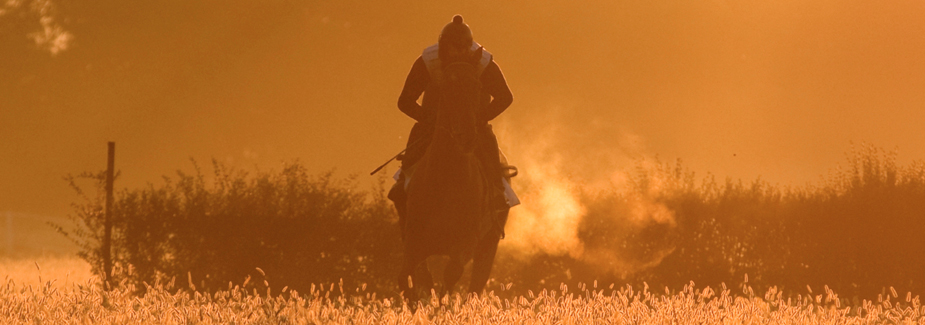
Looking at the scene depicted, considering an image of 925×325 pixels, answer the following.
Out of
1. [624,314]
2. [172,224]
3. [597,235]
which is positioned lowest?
[624,314]

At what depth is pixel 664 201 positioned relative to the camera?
15133mm

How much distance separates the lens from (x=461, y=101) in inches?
352

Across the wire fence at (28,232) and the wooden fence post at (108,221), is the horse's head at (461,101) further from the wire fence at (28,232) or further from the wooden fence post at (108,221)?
the wire fence at (28,232)

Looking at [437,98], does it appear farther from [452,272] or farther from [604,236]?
[604,236]

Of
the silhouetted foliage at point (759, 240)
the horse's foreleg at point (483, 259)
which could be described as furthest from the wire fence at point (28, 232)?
the horse's foreleg at point (483, 259)

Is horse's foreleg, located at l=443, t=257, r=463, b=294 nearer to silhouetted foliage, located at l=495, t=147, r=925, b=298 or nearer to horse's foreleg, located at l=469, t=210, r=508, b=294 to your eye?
horse's foreleg, located at l=469, t=210, r=508, b=294

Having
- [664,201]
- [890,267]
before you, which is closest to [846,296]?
[890,267]

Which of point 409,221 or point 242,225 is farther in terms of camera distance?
point 242,225

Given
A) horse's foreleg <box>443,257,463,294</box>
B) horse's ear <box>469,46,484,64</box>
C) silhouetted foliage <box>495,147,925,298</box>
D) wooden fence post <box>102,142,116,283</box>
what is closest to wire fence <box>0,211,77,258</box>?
wooden fence post <box>102,142,116,283</box>

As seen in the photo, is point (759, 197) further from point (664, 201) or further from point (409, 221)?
point (409, 221)

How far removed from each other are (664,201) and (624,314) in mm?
5692

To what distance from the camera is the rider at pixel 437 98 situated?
9320 millimetres

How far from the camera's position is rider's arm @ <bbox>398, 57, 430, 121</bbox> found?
9.96m

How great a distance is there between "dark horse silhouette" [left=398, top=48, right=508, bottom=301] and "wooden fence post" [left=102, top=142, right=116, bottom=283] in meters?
6.69
